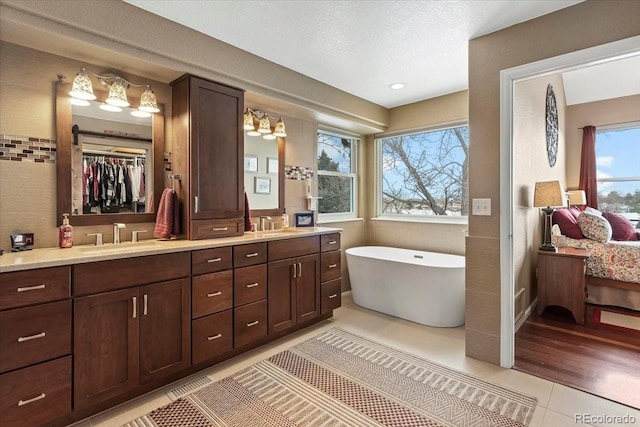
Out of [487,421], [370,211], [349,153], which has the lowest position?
[487,421]

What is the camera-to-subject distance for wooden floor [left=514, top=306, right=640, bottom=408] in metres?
2.09

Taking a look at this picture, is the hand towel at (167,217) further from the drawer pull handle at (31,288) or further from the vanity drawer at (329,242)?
the vanity drawer at (329,242)

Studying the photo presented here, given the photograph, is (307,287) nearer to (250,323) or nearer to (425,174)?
(250,323)

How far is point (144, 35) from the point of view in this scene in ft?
6.75

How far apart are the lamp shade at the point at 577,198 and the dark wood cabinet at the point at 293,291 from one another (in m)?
3.83

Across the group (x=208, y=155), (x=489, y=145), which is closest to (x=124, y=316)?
(x=208, y=155)

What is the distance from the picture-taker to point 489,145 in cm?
240

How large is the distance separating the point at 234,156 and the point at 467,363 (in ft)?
8.20

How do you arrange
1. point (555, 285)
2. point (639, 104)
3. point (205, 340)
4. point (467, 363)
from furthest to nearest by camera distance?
point (639, 104) < point (555, 285) < point (467, 363) < point (205, 340)

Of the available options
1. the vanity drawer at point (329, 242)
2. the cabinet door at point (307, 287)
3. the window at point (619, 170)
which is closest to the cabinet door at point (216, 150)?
the cabinet door at point (307, 287)

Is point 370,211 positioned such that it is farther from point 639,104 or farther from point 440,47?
point 639,104

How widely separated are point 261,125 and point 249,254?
1.35m

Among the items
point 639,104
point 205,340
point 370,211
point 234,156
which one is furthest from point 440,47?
point 639,104

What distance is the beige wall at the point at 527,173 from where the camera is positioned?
116 inches
